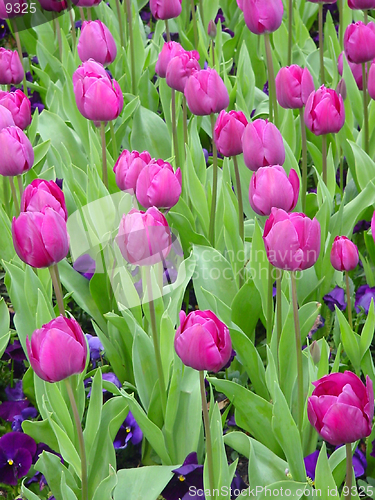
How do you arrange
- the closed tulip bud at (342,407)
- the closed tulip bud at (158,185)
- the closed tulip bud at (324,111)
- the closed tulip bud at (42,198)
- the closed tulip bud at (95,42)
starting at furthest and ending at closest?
the closed tulip bud at (95,42)
the closed tulip bud at (324,111)
the closed tulip bud at (158,185)
the closed tulip bud at (42,198)
the closed tulip bud at (342,407)

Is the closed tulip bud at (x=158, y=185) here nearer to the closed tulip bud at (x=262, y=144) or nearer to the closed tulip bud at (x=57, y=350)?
the closed tulip bud at (x=262, y=144)

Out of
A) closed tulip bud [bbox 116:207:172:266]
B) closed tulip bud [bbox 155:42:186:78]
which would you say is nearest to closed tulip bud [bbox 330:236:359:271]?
closed tulip bud [bbox 116:207:172:266]

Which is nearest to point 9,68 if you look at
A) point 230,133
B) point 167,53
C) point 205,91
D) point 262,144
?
point 167,53

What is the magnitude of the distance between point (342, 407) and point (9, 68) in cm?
175

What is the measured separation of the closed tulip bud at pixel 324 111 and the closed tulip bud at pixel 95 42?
792mm

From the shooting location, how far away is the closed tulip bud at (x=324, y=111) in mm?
1610

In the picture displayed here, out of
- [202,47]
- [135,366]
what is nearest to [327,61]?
[202,47]

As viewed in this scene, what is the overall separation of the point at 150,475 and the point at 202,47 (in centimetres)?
205

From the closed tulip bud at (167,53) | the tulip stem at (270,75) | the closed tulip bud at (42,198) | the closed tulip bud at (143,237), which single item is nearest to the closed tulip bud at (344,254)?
the closed tulip bud at (143,237)

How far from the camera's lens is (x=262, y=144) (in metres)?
1.39

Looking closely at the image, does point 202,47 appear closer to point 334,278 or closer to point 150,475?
point 334,278

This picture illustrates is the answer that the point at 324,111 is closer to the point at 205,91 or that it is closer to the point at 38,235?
the point at 205,91

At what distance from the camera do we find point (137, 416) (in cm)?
126

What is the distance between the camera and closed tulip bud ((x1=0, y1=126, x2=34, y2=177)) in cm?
147
